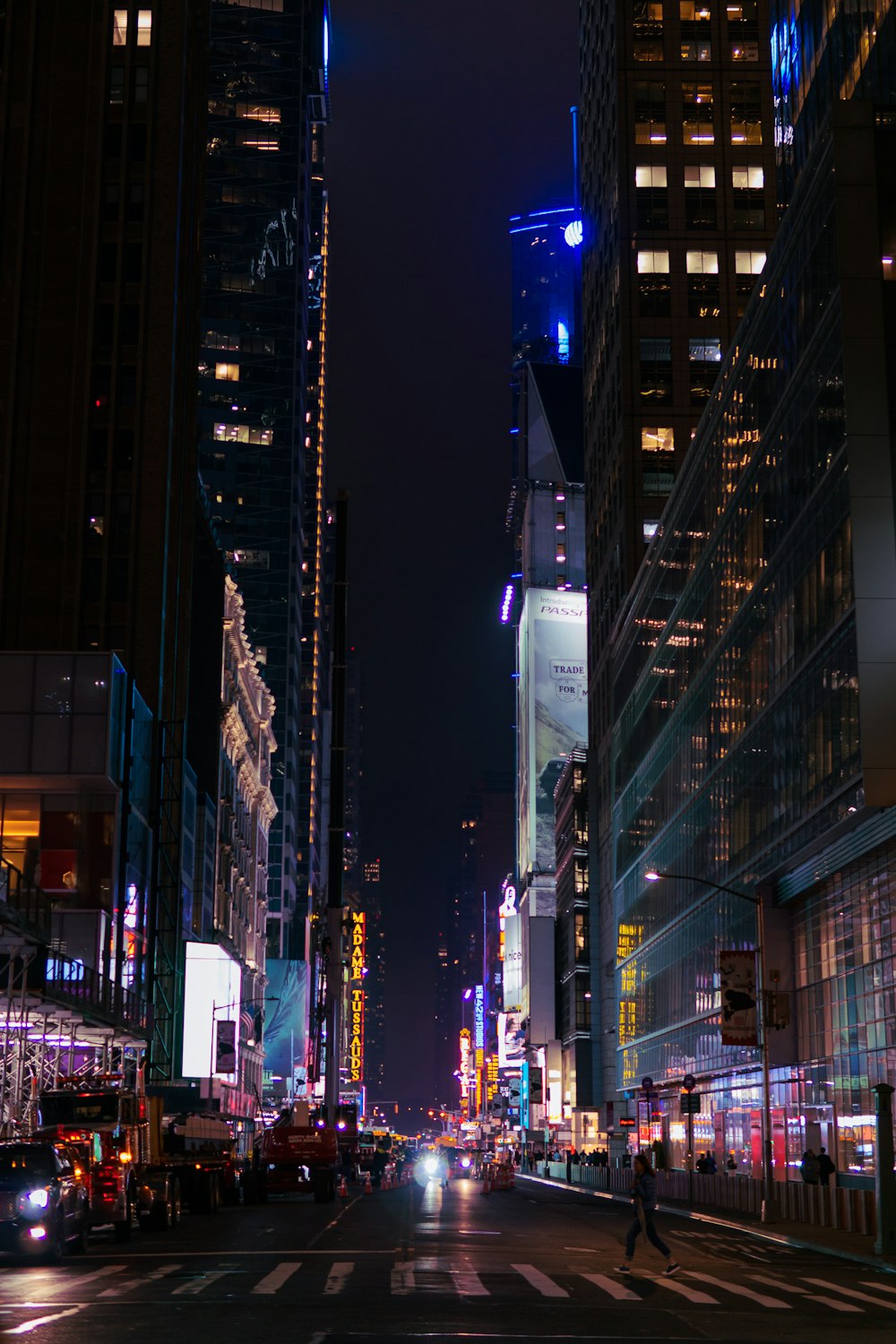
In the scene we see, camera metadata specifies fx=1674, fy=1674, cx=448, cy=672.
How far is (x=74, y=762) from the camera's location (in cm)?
7281

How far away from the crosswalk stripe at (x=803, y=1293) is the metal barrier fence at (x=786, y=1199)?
10076 mm

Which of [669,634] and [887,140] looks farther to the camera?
[669,634]

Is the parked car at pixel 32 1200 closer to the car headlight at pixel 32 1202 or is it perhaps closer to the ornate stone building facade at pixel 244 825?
the car headlight at pixel 32 1202

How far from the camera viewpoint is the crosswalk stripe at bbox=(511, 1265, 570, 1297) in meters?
22.1

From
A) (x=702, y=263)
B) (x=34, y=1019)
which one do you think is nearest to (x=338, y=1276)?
(x=34, y=1019)

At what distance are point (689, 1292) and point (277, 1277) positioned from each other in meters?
6.00

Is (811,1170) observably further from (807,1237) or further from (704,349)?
(704,349)

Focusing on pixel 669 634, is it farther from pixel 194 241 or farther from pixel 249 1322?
pixel 249 1322

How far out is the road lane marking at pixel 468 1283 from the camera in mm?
21719

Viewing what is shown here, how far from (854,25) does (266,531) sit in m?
140

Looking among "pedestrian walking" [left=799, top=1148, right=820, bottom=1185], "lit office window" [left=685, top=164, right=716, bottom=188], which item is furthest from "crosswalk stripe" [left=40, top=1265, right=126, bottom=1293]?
"lit office window" [left=685, top=164, right=716, bottom=188]

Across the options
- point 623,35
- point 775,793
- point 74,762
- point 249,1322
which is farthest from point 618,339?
point 249,1322

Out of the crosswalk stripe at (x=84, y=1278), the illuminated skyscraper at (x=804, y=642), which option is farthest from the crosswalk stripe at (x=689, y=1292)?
the illuminated skyscraper at (x=804, y=642)

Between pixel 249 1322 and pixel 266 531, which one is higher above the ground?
pixel 266 531
